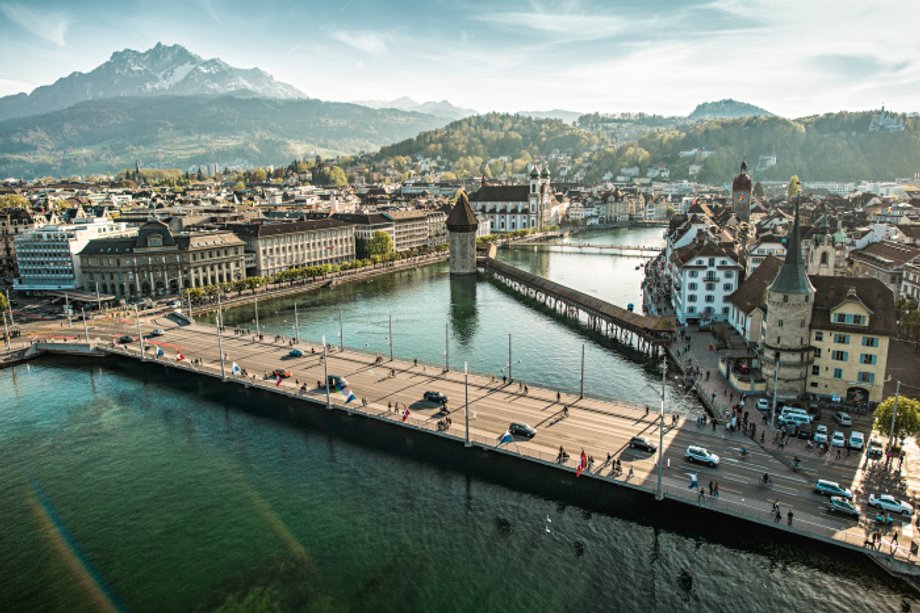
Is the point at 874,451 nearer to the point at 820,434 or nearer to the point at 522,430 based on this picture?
the point at 820,434

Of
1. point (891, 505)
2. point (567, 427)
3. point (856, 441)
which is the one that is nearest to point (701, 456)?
point (567, 427)

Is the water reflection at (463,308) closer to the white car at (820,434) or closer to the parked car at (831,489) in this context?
the white car at (820,434)

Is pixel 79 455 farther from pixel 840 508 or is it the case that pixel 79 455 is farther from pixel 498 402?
pixel 840 508

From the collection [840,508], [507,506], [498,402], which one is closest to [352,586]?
[507,506]

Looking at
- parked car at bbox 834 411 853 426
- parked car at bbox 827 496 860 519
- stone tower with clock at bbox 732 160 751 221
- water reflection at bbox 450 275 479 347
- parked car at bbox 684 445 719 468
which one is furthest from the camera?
stone tower with clock at bbox 732 160 751 221

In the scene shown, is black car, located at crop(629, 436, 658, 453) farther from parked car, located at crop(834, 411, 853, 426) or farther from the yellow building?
the yellow building

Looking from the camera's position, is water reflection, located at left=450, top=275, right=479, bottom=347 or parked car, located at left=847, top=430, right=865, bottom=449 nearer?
parked car, located at left=847, top=430, right=865, bottom=449

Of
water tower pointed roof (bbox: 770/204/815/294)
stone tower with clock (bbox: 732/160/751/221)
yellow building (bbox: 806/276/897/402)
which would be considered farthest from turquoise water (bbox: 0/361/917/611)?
stone tower with clock (bbox: 732/160/751/221)
